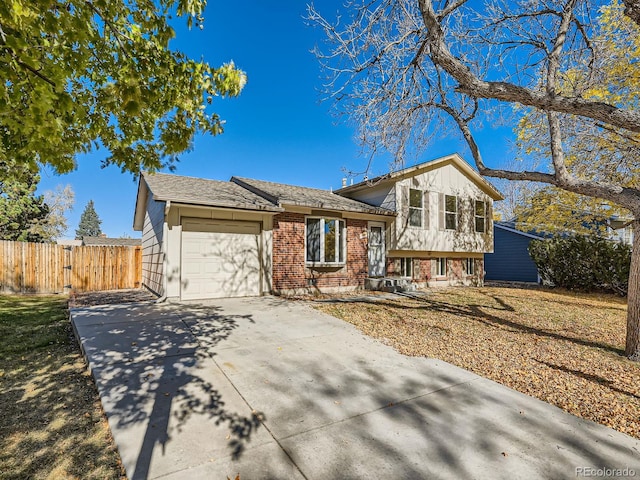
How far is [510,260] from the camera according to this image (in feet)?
69.1

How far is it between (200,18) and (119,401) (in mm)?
4921

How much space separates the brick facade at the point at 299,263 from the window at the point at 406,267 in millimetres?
2603

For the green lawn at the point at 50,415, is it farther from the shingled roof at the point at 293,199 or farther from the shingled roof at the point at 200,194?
the shingled roof at the point at 293,199

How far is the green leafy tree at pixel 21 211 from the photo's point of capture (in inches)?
731

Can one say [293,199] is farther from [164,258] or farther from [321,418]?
[321,418]

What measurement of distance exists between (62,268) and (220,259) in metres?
7.93

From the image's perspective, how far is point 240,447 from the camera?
2.71m

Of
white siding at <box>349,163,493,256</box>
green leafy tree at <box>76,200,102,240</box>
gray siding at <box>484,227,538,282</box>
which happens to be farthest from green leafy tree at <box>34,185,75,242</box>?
green leafy tree at <box>76,200,102,240</box>

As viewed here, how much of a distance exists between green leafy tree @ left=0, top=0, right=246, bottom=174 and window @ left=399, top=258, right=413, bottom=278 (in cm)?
1056

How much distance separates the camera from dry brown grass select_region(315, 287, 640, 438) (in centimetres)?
393

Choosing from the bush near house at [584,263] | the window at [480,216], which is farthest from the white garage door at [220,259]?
the bush near house at [584,263]

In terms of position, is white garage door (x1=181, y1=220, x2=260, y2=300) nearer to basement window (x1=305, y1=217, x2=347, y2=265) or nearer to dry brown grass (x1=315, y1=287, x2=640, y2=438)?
basement window (x1=305, y1=217, x2=347, y2=265)

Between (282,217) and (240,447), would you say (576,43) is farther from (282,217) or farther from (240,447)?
(240,447)

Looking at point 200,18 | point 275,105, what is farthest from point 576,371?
point 275,105
